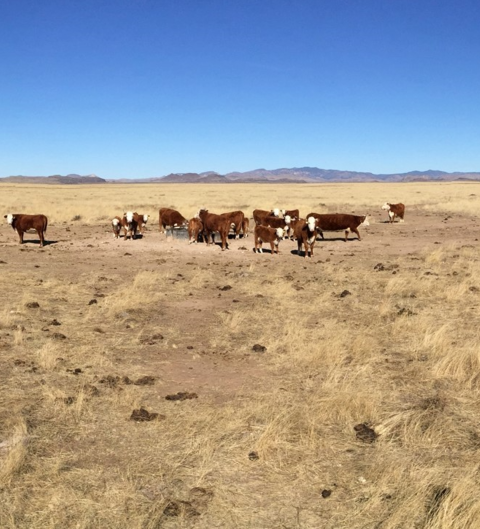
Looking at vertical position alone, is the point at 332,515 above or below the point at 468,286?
below

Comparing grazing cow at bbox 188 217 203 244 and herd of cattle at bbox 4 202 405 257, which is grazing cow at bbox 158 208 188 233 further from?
grazing cow at bbox 188 217 203 244

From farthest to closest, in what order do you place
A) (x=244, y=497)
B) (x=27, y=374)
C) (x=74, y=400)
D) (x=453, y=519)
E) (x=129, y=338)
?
(x=129, y=338), (x=27, y=374), (x=74, y=400), (x=244, y=497), (x=453, y=519)

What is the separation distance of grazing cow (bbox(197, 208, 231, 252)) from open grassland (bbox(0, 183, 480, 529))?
583 centimetres

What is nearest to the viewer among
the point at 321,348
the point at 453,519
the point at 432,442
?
the point at 453,519

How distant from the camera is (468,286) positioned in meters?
11.8

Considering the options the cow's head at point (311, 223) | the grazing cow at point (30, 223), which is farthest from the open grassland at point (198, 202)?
the cow's head at point (311, 223)

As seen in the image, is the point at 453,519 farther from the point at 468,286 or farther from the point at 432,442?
the point at 468,286

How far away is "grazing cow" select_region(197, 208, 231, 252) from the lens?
18766 mm

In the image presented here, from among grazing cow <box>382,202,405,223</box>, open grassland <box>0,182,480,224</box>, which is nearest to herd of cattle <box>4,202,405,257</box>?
grazing cow <box>382,202,405,223</box>

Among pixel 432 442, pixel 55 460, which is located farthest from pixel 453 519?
pixel 55 460

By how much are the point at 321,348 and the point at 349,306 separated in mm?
3201

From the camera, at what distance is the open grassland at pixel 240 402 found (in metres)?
4.13

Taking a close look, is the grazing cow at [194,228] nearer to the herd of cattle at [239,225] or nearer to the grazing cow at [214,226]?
the herd of cattle at [239,225]

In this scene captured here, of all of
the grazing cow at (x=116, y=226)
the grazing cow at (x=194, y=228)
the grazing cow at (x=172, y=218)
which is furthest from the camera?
the grazing cow at (x=172, y=218)
